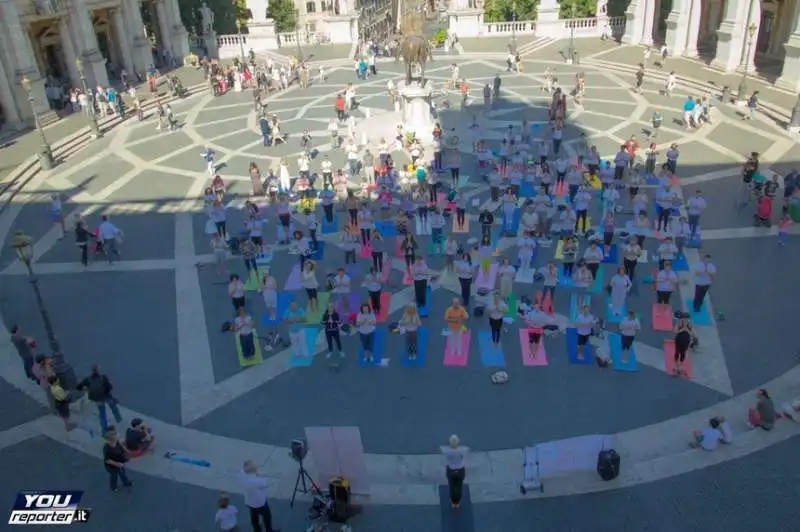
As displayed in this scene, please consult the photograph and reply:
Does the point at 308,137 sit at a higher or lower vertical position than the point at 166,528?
higher

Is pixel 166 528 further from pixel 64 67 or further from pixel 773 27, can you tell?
pixel 773 27

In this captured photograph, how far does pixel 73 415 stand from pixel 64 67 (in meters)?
33.9

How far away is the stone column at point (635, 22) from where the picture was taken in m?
41.9

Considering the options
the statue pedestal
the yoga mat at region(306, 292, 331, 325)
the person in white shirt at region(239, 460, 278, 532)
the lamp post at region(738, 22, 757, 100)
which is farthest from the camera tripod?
the lamp post at region(738, 22, 757, 100)

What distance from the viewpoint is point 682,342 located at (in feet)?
42.4

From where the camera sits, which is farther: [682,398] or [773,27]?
[773,27]

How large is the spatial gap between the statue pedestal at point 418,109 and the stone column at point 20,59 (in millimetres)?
17681

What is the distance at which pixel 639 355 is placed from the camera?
547 inches

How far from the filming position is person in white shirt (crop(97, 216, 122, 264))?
1872cm

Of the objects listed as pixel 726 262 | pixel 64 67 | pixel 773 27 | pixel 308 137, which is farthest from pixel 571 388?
pixel 64 67

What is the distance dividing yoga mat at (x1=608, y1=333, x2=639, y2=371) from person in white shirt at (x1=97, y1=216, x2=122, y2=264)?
44.7 ft

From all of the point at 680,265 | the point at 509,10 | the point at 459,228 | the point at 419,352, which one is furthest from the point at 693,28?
the point at 419,352

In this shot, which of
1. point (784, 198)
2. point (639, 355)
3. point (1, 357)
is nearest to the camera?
point (639, 355)

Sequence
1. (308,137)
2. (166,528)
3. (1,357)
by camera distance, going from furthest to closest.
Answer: (308,137), (1,357), (166,528)
